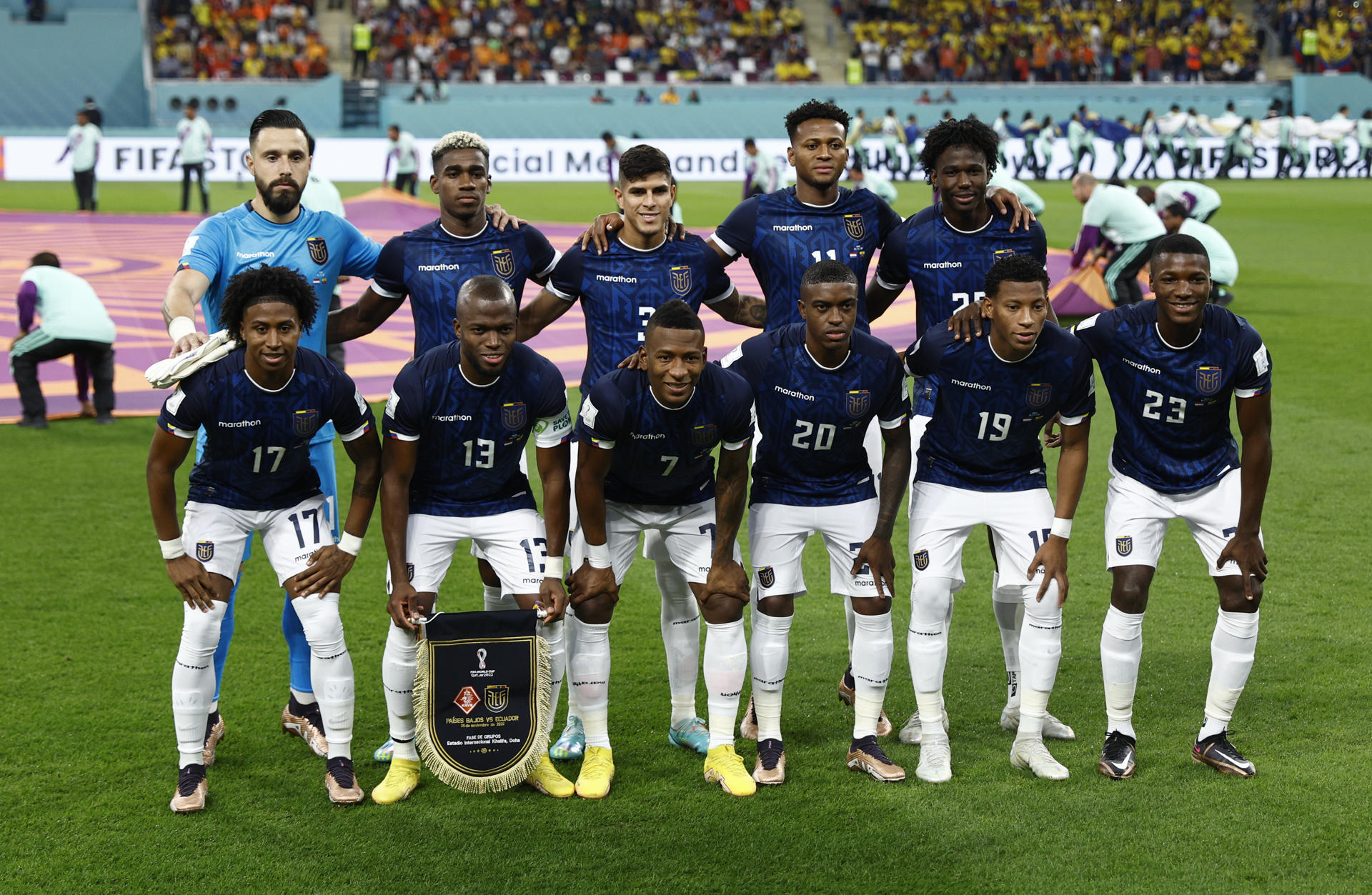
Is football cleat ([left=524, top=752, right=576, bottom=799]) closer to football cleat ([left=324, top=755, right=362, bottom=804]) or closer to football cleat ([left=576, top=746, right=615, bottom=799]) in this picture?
football cleat ([left=576, top=746, right=615, bottom=799])

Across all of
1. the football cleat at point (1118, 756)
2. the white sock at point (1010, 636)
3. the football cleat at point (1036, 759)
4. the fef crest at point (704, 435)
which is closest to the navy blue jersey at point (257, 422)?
the fef crest at point (704, 435)

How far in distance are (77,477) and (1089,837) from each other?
835 cm

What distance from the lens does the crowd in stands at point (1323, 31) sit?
147ft

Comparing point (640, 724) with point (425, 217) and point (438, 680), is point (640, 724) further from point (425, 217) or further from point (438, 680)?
point (425, 217)

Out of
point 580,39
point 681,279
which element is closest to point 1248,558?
point 681,279

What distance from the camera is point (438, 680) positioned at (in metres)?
5.48

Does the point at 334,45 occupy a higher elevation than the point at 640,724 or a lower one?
higher

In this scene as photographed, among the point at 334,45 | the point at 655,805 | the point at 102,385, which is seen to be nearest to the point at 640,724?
the point at 655,805

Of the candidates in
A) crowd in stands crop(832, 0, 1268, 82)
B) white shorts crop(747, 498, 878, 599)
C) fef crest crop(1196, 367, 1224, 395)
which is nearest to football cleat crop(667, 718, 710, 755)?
white shorts crop(747, 498, 878, 599)

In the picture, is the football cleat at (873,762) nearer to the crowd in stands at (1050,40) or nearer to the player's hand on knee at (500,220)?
the player's hand on knee at (500,220)

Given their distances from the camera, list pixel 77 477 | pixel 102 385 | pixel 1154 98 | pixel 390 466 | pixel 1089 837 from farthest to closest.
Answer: pixel 1154 98 < pixel 102 385 < pixel 77 477 < pixel 390 466 < pixel 1089 837

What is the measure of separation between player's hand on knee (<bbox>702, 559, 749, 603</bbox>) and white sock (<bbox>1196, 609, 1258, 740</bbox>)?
1.99 metres

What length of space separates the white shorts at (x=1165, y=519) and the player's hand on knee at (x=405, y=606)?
111 inches

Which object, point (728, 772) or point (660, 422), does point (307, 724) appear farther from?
point (660, 422)
